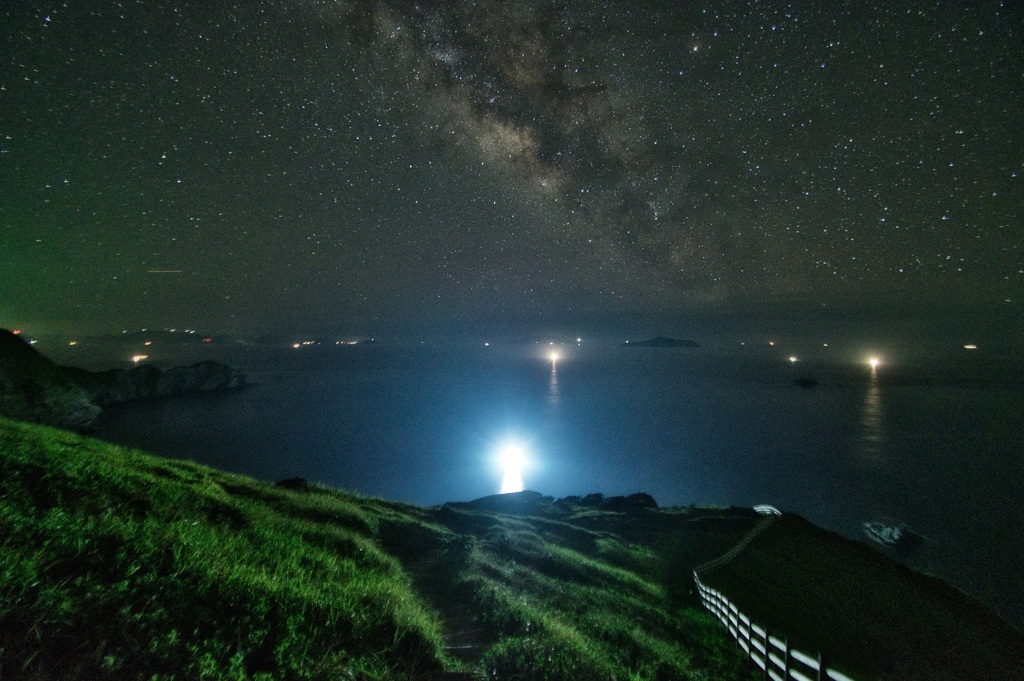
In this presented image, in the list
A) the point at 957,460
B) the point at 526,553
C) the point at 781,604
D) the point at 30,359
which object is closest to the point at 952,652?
the point at 781,604

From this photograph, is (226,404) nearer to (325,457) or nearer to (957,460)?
(325,457)

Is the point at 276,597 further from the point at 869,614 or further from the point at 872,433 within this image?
the point at 872,433

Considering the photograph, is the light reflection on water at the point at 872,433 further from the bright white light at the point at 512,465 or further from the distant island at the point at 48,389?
the distant island at the point at 48,389

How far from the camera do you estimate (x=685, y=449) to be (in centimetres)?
6281

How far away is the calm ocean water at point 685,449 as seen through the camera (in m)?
38.3

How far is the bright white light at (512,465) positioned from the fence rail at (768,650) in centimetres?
3953

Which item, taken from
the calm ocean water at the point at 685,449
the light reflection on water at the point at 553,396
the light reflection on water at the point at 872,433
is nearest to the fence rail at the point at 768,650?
the calm ocean water at the point at 685,449

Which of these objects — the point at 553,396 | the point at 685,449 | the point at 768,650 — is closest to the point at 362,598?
the point at 768,650

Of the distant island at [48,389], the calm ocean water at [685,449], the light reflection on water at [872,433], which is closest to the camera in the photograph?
the calm ocean water at [685,449]

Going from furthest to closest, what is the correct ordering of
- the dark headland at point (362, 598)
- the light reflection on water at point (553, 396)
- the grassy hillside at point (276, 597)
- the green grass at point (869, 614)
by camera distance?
the light reflection on water at point (553, 396) → the green grass at point (869, 614) → the dark headland at point (362, 598) → the grassy hillside at point (276, 597)

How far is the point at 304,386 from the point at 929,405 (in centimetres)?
16689

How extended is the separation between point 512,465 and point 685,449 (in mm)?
30186

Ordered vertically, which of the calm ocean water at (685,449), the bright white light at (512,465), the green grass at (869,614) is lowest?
the bright white light at (512,465)

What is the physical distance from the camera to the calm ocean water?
3831cm
